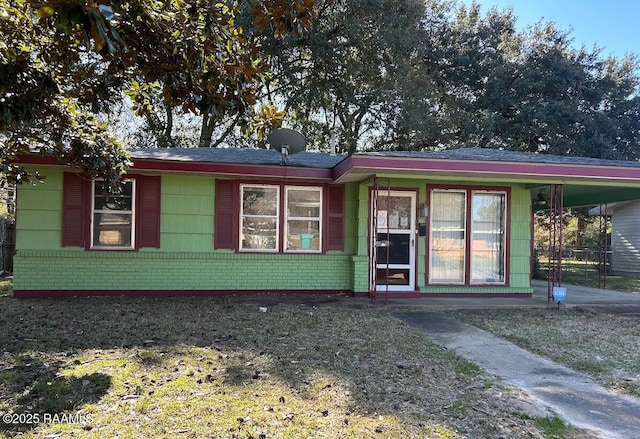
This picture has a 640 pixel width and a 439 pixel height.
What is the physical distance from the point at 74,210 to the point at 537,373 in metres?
7.96

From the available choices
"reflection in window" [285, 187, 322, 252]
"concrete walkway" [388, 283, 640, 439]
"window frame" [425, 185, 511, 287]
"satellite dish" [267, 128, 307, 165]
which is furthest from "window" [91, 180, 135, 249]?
"window frame" [425, 185, 511, 287]

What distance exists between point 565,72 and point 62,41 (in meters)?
19.7

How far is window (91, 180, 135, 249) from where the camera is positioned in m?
8.52

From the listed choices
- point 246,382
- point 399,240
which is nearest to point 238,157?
point 399,240

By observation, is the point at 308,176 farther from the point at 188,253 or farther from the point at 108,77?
the point at 108,77

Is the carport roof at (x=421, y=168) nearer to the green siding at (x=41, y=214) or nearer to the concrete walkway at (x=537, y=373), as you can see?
the green siding at (x=41, y=214)

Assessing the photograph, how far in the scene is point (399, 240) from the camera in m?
8.93

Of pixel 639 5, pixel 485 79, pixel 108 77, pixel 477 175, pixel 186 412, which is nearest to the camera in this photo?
pixel 186 412

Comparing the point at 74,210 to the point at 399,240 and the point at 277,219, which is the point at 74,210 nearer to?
the point at 277,219

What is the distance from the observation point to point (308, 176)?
880cm

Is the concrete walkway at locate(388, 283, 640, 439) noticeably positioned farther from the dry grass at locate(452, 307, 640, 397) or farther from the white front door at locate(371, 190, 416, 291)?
the white front door at locate(371, 190, 416, 291)

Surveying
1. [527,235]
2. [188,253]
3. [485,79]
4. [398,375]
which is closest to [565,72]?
[485,79]

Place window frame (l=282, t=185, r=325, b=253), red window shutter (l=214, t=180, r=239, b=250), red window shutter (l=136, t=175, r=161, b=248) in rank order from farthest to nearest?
window frame (l=282, t=185, r=325, b=253), red window shutter (l=214, t=180, r=239, b=250), red window shutter (l=136, t=175, r=161, b=248)

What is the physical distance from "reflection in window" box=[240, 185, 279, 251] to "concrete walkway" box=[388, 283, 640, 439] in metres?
2.69
